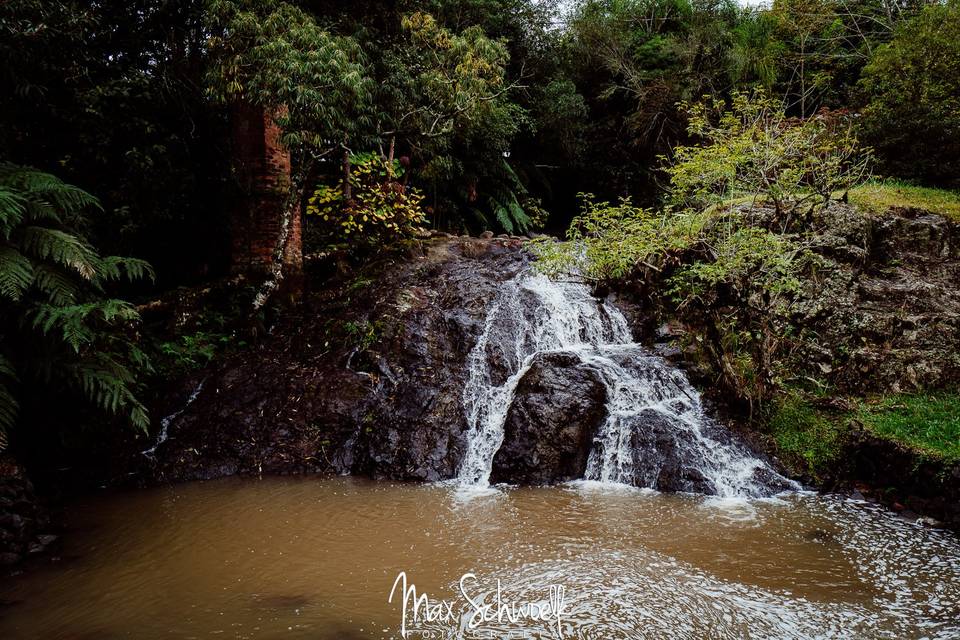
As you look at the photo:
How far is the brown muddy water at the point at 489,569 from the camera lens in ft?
11.1

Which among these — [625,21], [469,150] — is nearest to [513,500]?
[469,150]

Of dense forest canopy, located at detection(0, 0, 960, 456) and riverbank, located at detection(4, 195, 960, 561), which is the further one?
riverbank, located at detection(4, 195, 960, 561)

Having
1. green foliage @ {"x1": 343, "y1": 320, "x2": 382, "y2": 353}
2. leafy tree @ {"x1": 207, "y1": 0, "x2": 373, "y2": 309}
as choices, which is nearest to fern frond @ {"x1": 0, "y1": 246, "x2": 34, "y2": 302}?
leafy tree @ {"x1": 207, "y1": 0, "x2": 373, "y2": 309}

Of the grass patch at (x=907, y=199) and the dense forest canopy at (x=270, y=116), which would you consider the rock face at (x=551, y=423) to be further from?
the grass patch at (x=907, y=199)

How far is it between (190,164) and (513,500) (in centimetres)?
787

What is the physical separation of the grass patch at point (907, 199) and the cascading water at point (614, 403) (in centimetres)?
490

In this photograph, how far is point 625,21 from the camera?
64.5 feet

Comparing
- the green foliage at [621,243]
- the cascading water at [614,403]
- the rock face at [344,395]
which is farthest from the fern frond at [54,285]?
the green foliage at [621,243]

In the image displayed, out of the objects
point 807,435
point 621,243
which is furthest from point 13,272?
point 807,435

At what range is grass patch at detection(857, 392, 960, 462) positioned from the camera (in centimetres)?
551

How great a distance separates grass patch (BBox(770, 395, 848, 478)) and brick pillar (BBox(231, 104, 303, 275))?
821 centimetres

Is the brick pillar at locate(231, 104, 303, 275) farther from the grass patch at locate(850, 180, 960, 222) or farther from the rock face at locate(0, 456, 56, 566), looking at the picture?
the grass patch at locate(850, 180, 960, 222)

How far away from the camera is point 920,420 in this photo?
613 centimetres

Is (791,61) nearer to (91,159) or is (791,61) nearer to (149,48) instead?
(149,48)
